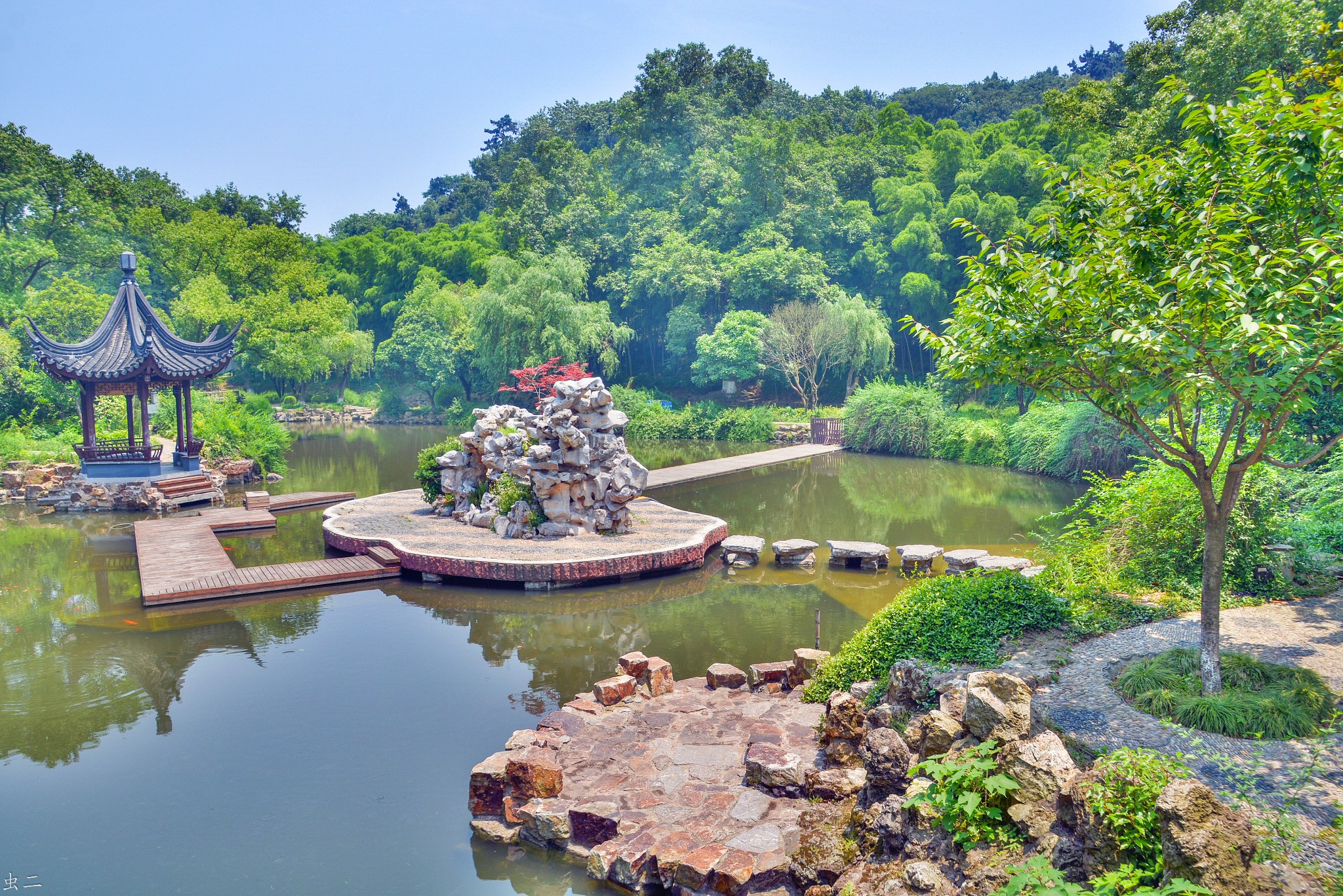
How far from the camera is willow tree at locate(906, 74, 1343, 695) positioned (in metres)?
5.09

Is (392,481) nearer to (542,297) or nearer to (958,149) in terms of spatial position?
(542,297)

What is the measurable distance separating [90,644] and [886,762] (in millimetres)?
9150

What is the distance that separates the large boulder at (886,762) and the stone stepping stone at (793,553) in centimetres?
774

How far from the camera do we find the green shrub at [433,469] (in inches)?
610

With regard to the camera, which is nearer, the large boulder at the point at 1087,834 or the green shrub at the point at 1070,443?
the large boulder at the point at 1087,834

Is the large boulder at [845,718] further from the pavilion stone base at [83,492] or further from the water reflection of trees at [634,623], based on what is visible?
the pavilion stone base at [83,492]

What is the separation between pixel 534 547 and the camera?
502 inches

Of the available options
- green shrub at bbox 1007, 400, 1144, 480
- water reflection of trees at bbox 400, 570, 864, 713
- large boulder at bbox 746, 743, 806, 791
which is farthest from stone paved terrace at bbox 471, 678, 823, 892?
green shrub at bbox 1007, 400, 1144, 480

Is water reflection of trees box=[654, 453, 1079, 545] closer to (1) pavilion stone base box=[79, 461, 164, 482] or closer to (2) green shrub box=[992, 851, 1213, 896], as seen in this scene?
(2) green shrub box=[992, 851, 1213, 896]

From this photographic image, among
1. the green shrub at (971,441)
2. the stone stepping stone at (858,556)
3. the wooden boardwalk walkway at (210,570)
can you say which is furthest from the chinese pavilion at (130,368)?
the green shrub at (971,441)

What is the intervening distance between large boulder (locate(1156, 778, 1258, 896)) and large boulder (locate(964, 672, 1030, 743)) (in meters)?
1.01

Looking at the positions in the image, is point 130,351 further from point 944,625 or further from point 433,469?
point 944,625

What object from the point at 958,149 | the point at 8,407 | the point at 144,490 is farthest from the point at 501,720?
the point at 958,149

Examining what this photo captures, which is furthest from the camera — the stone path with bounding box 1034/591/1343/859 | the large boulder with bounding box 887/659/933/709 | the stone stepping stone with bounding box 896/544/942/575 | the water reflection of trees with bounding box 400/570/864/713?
the stone stepping stone with bounding box 896/544/942/575
